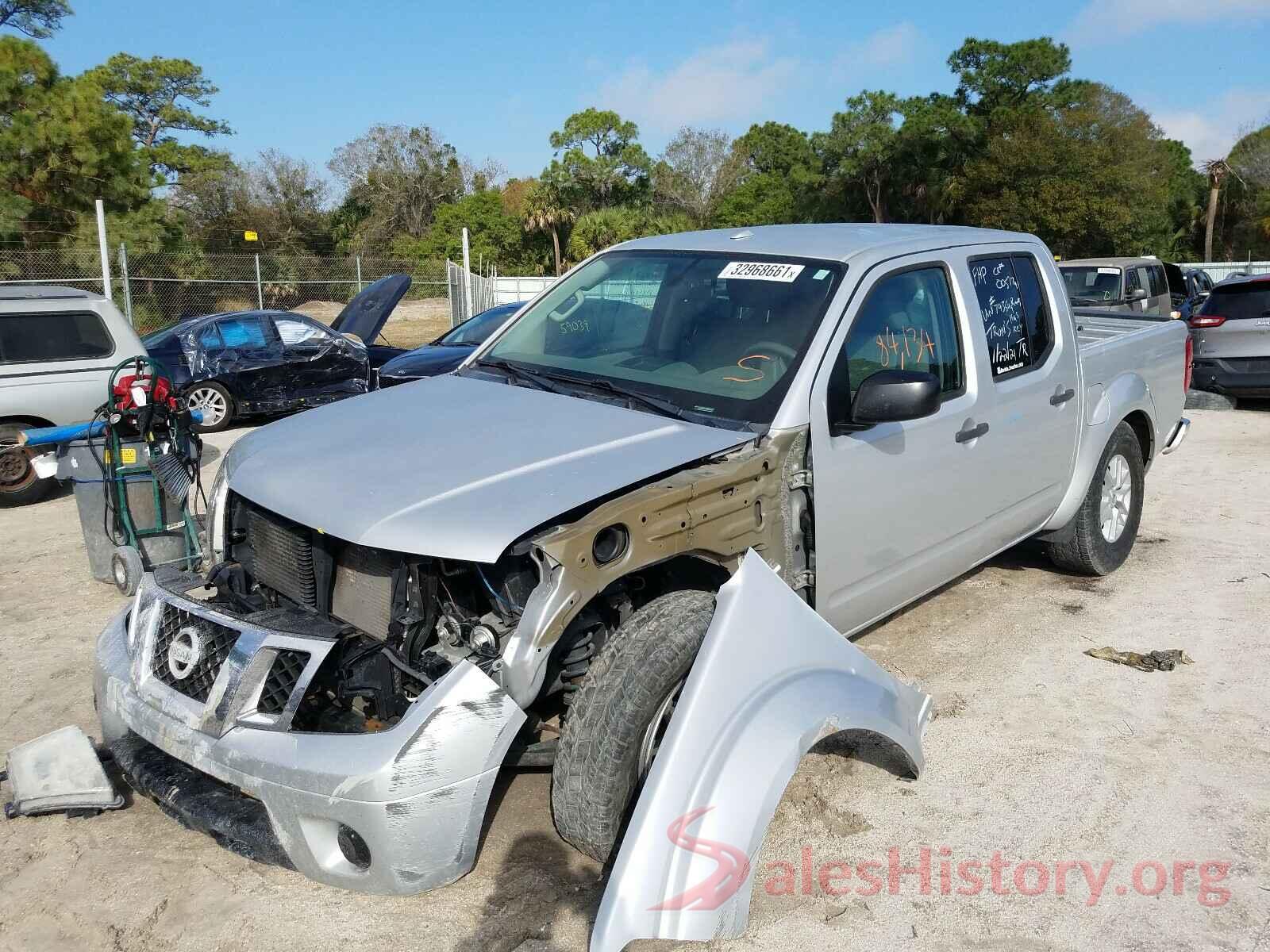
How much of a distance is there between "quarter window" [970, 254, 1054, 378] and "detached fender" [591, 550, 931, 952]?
6.80 feet

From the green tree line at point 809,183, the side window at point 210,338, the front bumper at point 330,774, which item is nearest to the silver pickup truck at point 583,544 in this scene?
the front bumper at point 330,774

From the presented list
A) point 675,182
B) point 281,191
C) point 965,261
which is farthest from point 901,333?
point 675,182

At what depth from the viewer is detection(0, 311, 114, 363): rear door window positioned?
8.46 meters

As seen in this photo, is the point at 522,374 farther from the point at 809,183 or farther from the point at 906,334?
the point at 809,183

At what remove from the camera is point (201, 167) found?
4019 centimetres

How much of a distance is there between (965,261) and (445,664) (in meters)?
2.88

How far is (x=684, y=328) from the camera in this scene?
3.99 metres

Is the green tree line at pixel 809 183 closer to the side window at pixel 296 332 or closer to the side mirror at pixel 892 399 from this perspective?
the side window at pixel 296 332

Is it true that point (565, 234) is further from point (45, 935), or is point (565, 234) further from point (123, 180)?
point (45, 935)

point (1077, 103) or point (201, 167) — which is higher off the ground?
point (1077, 103)

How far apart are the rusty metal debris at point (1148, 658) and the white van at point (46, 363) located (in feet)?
26.1

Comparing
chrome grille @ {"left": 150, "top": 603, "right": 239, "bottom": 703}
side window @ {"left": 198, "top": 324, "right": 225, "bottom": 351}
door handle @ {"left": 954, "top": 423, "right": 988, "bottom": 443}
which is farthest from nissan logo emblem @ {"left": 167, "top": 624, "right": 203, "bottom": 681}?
side window @ {"left": 198, "top": 324, "right": 225, "bottom": 351}

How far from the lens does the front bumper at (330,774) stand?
101 inches

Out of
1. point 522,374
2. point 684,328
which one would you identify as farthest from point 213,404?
point 684,328
